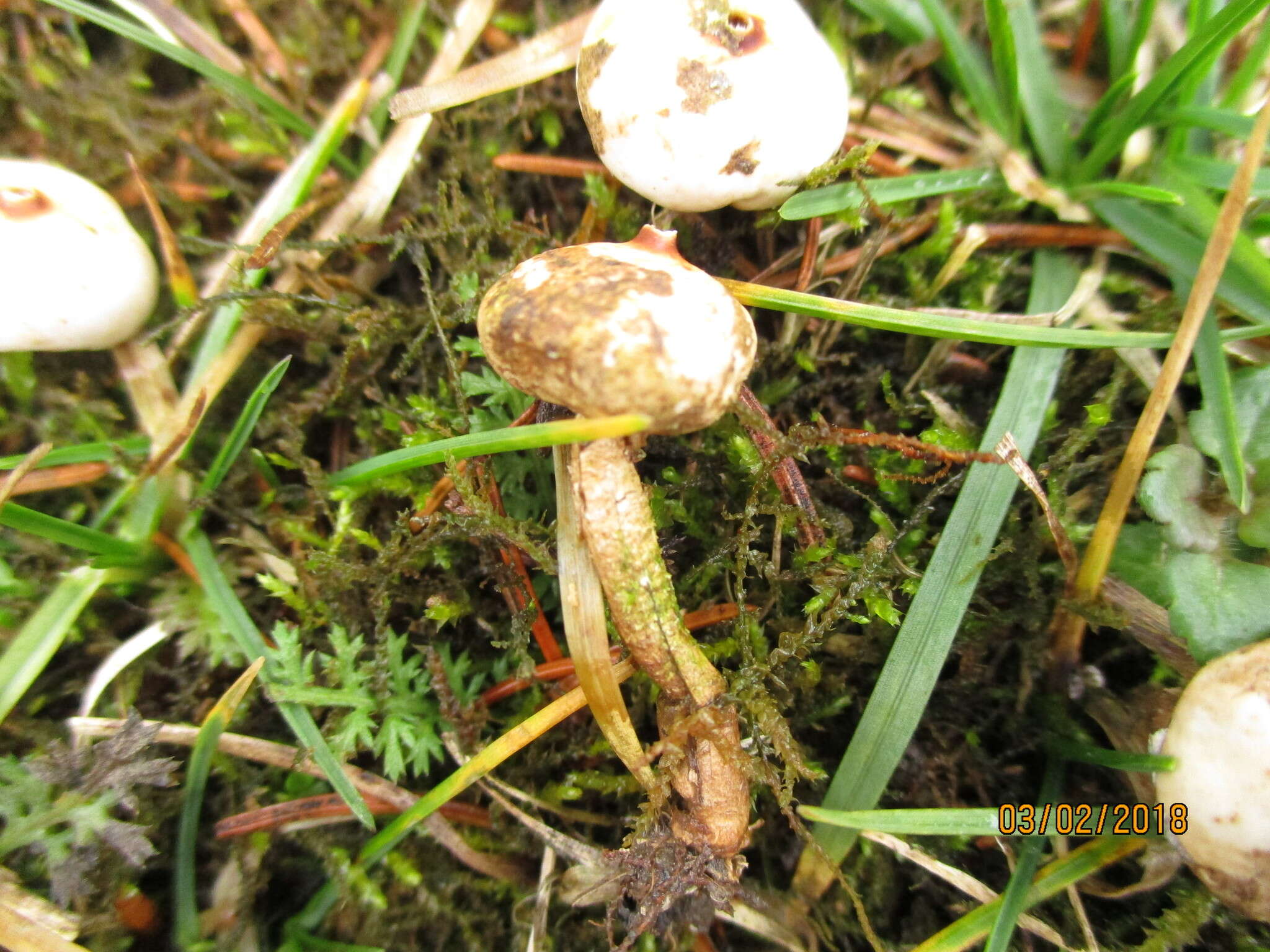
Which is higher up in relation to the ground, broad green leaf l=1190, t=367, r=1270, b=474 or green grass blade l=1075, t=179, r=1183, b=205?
green grass blade l=1075, t=179, r=1183, b=205

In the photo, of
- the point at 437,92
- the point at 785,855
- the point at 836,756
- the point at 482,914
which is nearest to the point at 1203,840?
the point at 836,756

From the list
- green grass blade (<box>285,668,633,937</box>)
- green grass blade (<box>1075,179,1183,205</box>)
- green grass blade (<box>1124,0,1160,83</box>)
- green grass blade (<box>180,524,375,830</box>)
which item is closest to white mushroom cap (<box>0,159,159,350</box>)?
green grass blade (<box>180,524,375,830</box>)

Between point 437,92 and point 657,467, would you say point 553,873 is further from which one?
point 437,92

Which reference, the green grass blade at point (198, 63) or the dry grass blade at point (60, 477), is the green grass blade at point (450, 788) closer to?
the dry grass blade at point (60, 477)

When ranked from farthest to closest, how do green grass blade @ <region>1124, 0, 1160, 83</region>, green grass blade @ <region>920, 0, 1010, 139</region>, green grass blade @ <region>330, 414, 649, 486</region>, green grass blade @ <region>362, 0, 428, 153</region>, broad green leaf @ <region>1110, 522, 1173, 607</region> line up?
green grass blade @ <region>362, 0, 428, 153</region>
green grass blade @ <region>920, 0, 1010, 139</region>
green grass blade @ <region>1124, 0, 1160, 83</region>
broad green leaf @ <region>1110, 522, 1173, 607</region>
green grass blade @ <region>330, 414, 649, 486</region>

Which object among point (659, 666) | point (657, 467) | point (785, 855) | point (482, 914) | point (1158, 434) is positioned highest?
point (1158, 434)

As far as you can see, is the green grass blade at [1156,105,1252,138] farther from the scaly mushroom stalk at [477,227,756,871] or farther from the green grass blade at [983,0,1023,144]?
the scaly mushroom stalk at [477,227,756,871]

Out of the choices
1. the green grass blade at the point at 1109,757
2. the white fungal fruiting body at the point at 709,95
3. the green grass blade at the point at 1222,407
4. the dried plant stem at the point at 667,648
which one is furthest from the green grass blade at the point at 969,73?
the green grass blade at the point at 1109,757
